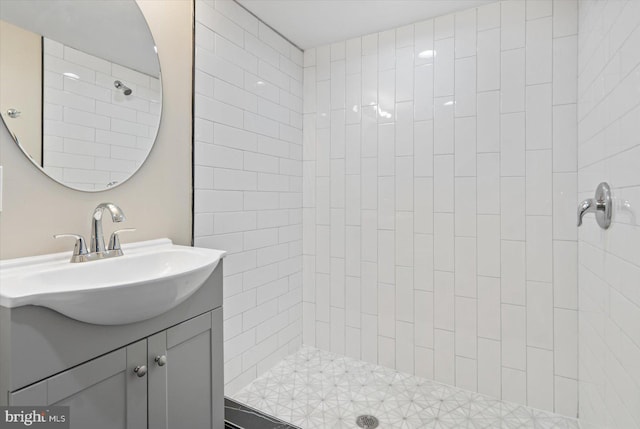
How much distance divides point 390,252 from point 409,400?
2.82 feet

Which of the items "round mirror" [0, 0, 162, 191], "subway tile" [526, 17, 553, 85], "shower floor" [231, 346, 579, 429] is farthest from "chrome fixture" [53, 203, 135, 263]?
"subway tile" [526, 17, 553, 85]

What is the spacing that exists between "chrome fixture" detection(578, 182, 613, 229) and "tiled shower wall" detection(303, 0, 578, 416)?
1.75 feet

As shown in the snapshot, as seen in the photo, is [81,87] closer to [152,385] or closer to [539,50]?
[152,385]

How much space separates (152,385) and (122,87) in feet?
3.81

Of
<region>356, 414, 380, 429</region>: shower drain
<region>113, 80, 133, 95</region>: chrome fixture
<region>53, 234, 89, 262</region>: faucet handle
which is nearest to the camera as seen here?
<region>53, 234, 89, 262</region>: faucet handle

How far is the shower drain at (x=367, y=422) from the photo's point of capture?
1715mm

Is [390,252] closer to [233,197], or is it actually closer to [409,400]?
[409,400]

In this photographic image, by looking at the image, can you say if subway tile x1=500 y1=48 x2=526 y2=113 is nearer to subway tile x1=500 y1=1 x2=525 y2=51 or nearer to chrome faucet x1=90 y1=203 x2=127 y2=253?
subway tile x1=500 y1=1 x2=525 y2=51

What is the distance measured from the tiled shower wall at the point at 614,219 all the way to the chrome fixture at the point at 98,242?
168 cm

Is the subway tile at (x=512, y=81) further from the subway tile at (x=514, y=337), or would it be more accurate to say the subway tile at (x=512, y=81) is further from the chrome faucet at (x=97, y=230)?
the chrome faucet at (x=97, y=230)

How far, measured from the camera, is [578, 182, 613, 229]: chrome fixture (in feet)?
4.10

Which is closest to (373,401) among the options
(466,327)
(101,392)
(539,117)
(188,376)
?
(466,327)

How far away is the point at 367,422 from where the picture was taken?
68.7 inches

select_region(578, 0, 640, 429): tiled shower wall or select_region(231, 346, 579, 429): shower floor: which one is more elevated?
select_region(578, 0, 640, 429): tiled shower wall
